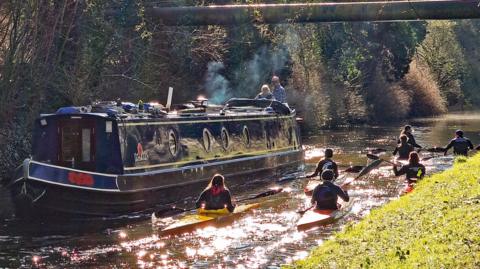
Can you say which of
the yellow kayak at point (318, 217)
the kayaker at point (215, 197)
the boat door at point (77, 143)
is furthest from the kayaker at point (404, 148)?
the boat door at point (77, 143)

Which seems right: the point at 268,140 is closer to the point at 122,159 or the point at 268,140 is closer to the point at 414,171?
the point at 414,171

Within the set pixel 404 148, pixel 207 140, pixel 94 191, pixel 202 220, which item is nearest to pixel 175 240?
pixel 202 220

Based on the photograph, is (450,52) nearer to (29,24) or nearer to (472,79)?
(472,79)

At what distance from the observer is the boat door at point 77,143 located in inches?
727

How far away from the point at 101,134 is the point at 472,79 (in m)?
68.1

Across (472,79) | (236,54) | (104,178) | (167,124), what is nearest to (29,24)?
(167,124)

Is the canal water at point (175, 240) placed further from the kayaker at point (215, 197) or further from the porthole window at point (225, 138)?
the porthole window at point (225, 138)

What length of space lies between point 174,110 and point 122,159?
472 cm

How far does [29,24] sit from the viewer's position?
23.9 meters

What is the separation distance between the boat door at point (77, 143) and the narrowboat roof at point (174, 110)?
0.27 m

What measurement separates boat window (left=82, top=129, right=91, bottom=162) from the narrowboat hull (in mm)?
902

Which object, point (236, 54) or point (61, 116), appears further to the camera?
point (236, 54)

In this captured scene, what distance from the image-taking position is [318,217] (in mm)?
16984

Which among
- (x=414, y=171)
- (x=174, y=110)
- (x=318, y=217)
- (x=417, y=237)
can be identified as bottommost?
(x=318, y=217)
